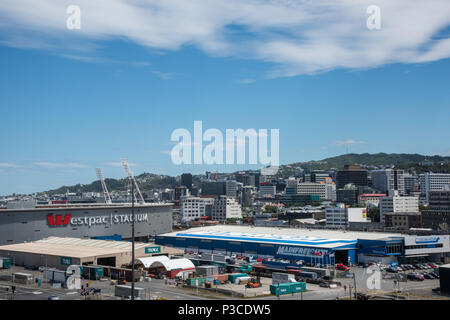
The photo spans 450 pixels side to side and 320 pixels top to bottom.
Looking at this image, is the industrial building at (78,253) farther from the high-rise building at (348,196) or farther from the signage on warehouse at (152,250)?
the high-rise building at (348,196)

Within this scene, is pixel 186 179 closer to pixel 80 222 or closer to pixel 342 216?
pixel 342 216

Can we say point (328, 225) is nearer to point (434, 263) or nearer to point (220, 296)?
point (434, 263)

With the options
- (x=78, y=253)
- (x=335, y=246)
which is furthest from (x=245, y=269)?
(x=78, y=253)

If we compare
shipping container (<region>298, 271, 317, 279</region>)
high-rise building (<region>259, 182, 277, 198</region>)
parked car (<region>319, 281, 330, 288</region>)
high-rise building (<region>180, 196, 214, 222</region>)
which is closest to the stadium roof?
shipping container (<region>298, 271, 317, 279</region>)

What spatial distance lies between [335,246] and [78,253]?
1581cm

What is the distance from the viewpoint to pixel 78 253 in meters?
27.0

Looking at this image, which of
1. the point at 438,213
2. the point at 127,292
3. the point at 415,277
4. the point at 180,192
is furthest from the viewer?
the point at 180,192

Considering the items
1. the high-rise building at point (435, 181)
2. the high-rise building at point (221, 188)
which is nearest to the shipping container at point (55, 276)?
the high-rise building at point (435, 181)

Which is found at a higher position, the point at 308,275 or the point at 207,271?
the point at 207,271

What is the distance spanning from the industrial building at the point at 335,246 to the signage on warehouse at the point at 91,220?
967 cm

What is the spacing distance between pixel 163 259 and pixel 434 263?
1735 cm

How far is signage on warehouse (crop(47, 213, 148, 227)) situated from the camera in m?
37.2
